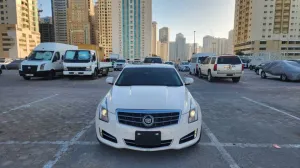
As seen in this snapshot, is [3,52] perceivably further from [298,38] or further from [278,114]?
[298,38]

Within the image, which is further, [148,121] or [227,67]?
[227,67]

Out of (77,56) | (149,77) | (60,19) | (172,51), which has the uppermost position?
(60,19)

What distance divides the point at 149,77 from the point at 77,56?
1264cm

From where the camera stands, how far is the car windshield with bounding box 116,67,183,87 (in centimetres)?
467

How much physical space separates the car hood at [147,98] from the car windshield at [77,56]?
12715 mm

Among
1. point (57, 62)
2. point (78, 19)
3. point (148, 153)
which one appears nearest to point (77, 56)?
point (57, 62)

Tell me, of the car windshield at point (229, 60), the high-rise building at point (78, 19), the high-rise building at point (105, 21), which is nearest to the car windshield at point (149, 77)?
the car windshield at point (229, 60)

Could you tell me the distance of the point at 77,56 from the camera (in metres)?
16.1

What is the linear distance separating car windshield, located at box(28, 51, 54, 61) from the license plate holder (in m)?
15.1

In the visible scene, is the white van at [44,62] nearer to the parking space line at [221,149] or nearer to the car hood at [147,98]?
the car hood at [147,98]

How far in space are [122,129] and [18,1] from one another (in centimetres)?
12330

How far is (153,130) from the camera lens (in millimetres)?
3145

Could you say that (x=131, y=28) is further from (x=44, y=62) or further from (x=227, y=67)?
(x=227, y=67)

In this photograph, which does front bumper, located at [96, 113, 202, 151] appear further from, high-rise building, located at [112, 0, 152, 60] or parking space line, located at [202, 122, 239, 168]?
high-rise building, located at [112, 0, 152, 60]
